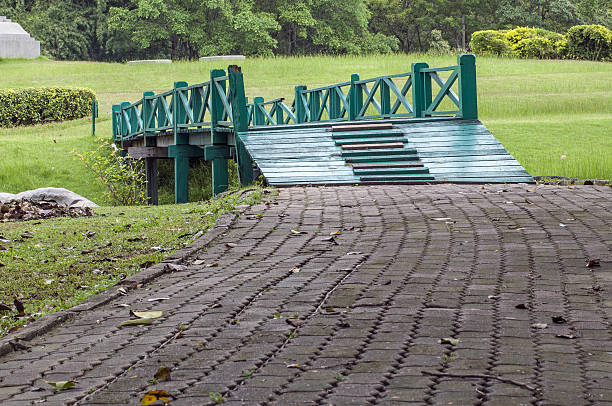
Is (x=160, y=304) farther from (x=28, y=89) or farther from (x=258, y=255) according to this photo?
(x=28, y=89)

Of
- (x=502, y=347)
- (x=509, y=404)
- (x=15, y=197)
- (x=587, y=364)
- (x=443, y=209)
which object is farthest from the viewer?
(x=15, y=197)

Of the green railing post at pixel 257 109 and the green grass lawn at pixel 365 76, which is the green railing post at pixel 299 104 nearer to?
the green railing post at pixel 257 109

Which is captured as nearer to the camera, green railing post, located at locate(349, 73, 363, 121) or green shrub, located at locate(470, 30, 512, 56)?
green railing post, located at locate(349, 73, 363, 121)

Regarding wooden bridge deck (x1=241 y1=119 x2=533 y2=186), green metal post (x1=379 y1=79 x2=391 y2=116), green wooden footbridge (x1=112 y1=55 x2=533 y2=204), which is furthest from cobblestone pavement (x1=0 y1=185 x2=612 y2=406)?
green metal post (x1=379 y1=79 x2=391 y2=116)

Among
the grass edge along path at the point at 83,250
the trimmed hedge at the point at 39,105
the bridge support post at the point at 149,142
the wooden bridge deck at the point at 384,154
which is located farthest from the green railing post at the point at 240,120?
the trimmed hedge at the point at 39,105

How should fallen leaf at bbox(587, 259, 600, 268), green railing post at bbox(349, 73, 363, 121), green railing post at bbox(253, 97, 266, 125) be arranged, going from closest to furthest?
fallen leaf at bbox(587, 259, 600, 268), green railing post at bbox(349, 73, 363, 121), green railing post at bbox(253, 97, 266, 125)

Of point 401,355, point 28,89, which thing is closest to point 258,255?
point 401,355

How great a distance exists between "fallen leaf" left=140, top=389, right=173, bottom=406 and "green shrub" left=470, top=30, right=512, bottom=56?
1568 inches

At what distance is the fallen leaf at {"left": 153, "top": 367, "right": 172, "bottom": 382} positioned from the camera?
3695mm

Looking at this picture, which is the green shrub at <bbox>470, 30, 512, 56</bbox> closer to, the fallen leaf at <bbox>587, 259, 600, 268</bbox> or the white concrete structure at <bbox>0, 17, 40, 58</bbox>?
the white concrete structure at <bbox>0, 17, 40, 58</bbox>

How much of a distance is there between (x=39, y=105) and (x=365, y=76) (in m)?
13.5

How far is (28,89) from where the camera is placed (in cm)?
3023

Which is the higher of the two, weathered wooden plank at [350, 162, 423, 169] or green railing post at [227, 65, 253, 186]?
green railing post at [227, 65, 253, 186]

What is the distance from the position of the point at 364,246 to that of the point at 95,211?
623 cm
